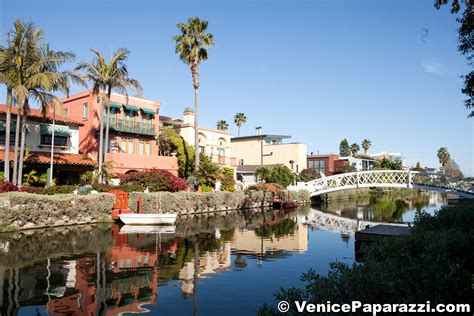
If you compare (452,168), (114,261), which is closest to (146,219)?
(114,261)

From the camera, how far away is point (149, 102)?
4216 centimetres

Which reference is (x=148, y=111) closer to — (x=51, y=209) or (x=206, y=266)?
(x=51, y=209)

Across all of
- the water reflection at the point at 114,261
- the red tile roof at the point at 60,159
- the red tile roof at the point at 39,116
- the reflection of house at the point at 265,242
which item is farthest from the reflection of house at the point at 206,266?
the red tile roof at the point at 39,116

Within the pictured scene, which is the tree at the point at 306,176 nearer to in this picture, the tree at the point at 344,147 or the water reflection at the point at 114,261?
the water reflection at the point at 114,261

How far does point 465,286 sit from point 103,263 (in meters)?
11.5

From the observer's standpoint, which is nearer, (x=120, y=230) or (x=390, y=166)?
(x=120, y=230)

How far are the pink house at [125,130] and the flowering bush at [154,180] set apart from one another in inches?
116

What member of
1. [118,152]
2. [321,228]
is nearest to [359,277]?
[321,228]

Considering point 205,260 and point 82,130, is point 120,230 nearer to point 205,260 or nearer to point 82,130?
point 205,260

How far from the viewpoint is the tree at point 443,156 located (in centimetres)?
12012

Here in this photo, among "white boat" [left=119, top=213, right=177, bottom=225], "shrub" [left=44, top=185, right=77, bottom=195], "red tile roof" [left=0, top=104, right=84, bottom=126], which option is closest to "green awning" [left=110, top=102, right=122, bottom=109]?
"red tile roof" [left=0, top=104, right=84, bottom=126]

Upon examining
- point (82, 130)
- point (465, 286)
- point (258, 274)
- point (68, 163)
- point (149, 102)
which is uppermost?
point (149, 102)

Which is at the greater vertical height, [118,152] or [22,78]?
[22,78]

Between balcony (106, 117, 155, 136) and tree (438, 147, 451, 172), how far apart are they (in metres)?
104
